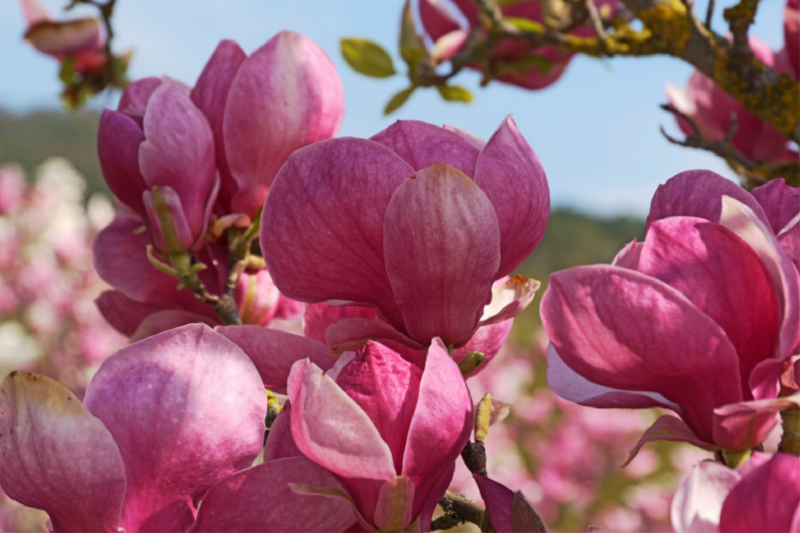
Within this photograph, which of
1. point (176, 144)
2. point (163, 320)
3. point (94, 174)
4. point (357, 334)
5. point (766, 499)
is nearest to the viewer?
point (766, 499)

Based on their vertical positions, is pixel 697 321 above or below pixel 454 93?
above

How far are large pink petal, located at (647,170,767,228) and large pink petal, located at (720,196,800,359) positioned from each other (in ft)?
0.09

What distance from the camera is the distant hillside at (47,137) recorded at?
2122cm

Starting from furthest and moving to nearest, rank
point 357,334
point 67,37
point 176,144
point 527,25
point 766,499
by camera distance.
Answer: point 67,37 → point 527,25 → point 176,144 → point 357,334 → point 766,499

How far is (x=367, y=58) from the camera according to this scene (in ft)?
3.36

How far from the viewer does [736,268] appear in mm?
339

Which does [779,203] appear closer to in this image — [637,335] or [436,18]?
[637,335]

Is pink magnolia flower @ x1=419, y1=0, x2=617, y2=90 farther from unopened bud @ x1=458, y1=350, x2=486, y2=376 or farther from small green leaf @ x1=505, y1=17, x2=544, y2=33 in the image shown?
unopened bud @ x1=458, y1=350, x2=486, y2=376

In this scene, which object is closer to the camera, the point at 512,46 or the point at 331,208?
the point at 331,208

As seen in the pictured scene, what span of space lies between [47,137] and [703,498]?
28786 millimetres

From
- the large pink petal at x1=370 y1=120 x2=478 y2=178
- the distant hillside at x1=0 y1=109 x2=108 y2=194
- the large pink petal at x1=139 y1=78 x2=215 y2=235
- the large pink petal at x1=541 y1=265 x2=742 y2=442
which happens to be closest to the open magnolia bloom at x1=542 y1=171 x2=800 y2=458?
the large pink petal at x1=541 y1=265 x2=742 y2=442

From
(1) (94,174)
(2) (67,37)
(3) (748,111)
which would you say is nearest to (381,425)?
(3) (748,111)

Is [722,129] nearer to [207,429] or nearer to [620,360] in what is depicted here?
[620,360]

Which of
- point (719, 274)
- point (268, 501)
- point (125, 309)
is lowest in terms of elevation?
point (125, 309)
